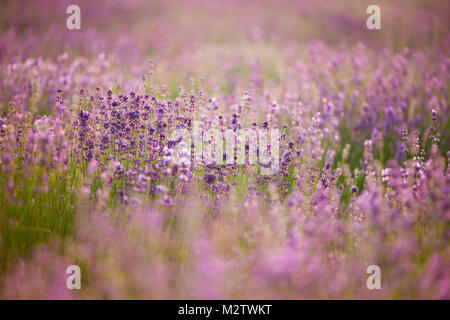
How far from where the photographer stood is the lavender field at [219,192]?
1.80 metres

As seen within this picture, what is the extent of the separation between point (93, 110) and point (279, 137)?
5.19ft

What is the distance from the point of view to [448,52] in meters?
5.43

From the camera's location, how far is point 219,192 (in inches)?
104

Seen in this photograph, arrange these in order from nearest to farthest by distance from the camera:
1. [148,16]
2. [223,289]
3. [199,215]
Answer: [223,289], [199,215], [148,16]

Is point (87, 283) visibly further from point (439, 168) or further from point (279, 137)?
point (439, 168)

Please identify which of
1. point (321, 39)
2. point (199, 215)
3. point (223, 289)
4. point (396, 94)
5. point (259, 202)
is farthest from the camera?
point (321, 39)

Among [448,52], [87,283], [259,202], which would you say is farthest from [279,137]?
[448,52]

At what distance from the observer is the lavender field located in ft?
5.90

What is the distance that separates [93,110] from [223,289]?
1979 millimetres

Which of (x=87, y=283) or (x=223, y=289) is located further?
(x=87, y=283)

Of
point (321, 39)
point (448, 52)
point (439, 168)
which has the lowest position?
point (439, 168)

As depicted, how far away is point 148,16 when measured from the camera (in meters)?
9.97

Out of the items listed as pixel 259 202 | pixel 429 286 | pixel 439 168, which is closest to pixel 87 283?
pixel 259 202
